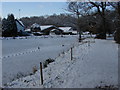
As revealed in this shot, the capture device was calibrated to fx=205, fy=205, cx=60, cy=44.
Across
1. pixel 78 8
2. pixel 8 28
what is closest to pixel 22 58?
pixel 78 8

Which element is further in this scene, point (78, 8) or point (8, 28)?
point (8, 28)

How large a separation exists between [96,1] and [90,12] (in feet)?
8.38

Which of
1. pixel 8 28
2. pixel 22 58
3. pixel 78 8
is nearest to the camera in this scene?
pixel 22 58

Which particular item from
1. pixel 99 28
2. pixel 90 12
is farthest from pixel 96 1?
pixel 99 28

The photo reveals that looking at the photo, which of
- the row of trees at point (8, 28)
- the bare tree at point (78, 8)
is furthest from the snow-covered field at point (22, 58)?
the row of trees at point (8, 28)

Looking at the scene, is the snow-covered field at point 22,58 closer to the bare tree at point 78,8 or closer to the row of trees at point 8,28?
the bare tree at point 78,8

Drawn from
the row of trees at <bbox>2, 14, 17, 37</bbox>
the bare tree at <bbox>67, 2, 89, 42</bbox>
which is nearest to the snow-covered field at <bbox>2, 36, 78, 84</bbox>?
the bare tree at <bbox>67, 2, 89, 42</bbox>

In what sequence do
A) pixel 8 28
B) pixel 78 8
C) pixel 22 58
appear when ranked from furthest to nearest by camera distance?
pixel 8 28 → pixel 78 8 → pixel 22 58

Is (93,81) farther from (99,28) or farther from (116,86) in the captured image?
(99,28)

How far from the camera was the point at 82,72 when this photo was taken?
8.79 m

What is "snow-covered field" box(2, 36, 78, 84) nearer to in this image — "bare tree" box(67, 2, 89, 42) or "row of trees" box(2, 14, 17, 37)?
"bare tree" box(67, 2, 89, 42)

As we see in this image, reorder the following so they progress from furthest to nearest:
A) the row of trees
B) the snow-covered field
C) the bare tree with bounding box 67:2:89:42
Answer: the row of trees < the bare tree with bounding box 67:2:89:42 < the snow-covered field

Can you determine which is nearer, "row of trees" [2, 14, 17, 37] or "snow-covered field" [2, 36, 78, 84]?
"snow-covered field" [2, 36, 78, 84]

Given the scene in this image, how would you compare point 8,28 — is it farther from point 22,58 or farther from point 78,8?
point 22,58
